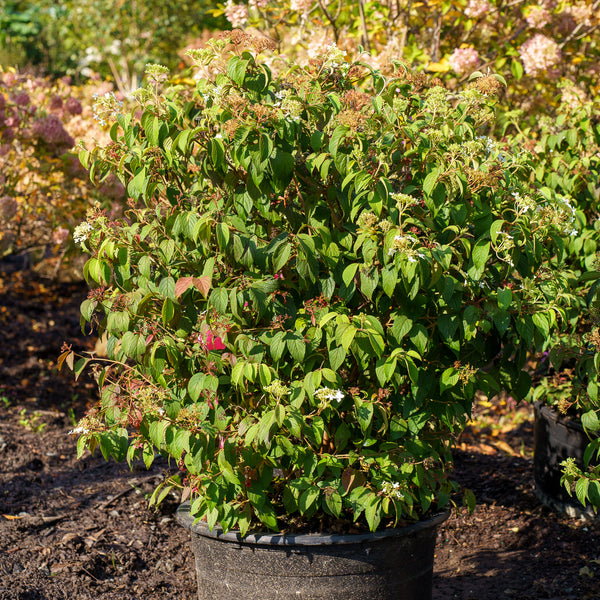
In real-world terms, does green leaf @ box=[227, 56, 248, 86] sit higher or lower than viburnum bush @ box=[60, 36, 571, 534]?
higher

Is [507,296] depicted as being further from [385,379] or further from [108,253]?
[108,253]

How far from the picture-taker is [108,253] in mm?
1952

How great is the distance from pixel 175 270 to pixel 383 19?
3.22 m

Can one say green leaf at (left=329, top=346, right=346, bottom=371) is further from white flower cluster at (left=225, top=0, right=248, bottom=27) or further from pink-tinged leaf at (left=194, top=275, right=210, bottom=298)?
white flower cluster at (left=225, top=0, right=248, bottom=27)

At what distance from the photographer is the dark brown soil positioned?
8.99ft

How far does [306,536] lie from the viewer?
208cm

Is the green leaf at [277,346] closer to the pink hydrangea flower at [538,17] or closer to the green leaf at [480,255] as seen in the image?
the green leaf at [480,255]

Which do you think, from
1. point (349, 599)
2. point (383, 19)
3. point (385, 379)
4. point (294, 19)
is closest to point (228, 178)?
point (385, 379)

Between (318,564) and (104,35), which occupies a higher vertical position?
(104,35)

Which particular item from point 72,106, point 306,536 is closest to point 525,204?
point 306,536

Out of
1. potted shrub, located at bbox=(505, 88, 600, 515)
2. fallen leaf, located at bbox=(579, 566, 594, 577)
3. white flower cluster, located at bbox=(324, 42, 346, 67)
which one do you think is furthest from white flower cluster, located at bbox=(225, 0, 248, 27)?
fallen leaf, located at bbox=(579, 566, 594, 577)

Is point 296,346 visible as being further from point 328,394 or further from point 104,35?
point 104,35

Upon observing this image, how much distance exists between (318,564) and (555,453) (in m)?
1.71

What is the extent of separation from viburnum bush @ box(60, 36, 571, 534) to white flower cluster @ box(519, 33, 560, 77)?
7.52 ft
